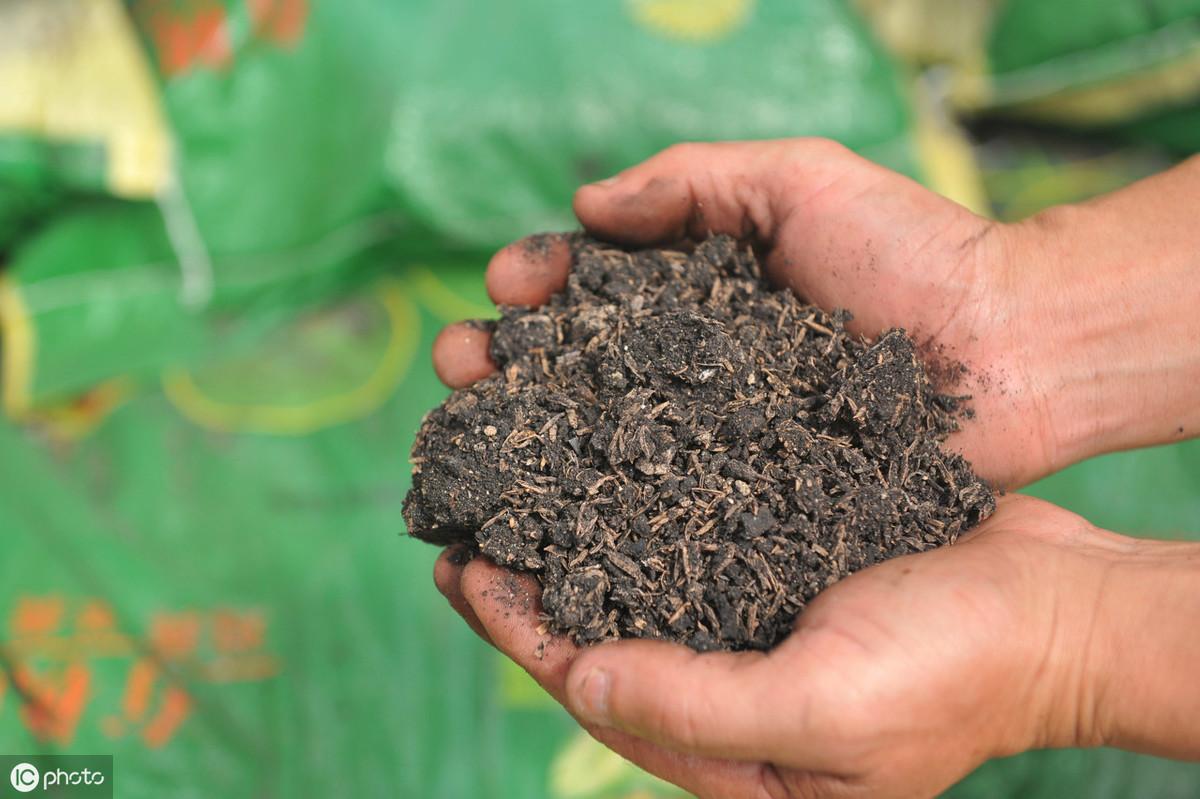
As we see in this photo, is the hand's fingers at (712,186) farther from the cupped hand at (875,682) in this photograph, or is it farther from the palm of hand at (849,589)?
the cupped hand at (875,682)

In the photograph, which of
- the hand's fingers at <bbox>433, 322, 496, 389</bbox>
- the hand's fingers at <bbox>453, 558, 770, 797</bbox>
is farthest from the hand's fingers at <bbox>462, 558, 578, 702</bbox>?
the hand's fingers at <bbox>433, 322, 496, 389</bbox>

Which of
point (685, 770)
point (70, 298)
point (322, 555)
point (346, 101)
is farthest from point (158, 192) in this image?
point (685, 770)

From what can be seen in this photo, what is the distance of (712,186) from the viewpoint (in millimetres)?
1443

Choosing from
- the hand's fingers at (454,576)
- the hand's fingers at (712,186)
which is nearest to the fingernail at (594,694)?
the hand's fingers at (454,576)

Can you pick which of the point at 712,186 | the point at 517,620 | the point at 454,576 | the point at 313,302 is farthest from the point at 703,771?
the point at 313,302

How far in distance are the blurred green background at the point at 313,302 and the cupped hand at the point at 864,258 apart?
0.73 m

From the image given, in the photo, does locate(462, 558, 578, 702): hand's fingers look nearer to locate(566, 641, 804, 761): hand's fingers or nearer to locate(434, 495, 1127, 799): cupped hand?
locate(434, 495, 1127, 799): cupped hand

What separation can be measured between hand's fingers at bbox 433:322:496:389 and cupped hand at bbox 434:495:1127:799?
441mm

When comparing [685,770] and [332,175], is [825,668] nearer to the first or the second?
[685,770]

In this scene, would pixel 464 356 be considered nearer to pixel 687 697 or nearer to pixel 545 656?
pixel 545 656

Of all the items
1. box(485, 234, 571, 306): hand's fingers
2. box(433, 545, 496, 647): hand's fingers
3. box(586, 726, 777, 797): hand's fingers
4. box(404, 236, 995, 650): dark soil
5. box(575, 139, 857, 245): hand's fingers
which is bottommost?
box(586, 726, 777, 797): hand's fingers

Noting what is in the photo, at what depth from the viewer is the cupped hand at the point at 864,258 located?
4.51 feet

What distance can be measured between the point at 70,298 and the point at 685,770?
1.88 meters

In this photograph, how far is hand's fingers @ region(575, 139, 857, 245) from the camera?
141 centimetres
